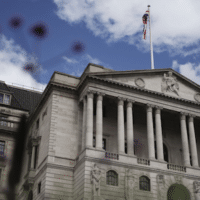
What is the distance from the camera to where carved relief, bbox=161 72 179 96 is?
4675 centimetres

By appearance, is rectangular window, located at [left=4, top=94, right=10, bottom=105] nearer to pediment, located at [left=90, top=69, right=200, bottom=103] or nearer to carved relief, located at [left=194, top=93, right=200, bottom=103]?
pediment, located at [left=90, top=69, right=200, bottom=103]

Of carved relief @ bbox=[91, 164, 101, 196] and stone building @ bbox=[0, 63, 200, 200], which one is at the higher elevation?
stone building @ bbox=[0, 63, 200, 200]

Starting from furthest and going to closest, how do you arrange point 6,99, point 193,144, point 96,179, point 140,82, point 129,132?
point 6,99
point 140,82
point 193,144
point 129,132
point 96,179

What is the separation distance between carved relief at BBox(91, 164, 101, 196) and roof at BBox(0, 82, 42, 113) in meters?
26.7

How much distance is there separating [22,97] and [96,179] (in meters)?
34.5

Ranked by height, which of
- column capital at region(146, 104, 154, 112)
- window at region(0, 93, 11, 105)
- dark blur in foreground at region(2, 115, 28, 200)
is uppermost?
window at region(0, 93, 11, 105)

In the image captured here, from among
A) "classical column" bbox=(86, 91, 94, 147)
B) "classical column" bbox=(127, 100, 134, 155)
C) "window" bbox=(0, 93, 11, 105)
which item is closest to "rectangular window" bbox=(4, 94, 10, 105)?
"window" bbox=(0, 93, 11, 105)

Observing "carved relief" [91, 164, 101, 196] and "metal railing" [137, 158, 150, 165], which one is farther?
"metal railing" [137, 158, 150, 165]

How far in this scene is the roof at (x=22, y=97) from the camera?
60.3 meters

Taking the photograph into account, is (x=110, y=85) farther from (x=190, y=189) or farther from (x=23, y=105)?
(x=23, y=105)

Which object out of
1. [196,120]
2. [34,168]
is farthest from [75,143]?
[196,120]

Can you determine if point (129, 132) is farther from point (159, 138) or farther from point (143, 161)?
point (159, 138)

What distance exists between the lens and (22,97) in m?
65.3

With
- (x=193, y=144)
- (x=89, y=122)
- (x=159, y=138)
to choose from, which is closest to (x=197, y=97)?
(x=193, y=144)
